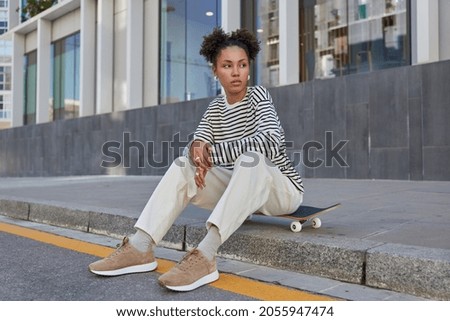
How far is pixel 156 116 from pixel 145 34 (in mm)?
3549

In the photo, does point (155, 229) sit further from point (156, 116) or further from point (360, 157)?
point (156, 116)

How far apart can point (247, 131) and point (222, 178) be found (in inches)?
14.4

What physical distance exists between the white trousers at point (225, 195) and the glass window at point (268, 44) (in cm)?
818

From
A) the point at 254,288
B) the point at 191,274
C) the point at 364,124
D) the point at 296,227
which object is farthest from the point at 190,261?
the point at 364,124

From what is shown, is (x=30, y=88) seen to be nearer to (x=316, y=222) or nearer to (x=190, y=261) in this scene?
(x=316, y=222)

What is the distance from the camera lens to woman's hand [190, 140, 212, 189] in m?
2.76

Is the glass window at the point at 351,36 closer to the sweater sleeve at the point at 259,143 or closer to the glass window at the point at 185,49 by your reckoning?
the glass window at the point at 185,49

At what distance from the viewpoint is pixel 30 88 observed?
2222 cm

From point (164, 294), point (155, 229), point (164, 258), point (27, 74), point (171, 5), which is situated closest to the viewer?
point (164, 294)

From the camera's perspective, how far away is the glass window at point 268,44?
36.1 ft

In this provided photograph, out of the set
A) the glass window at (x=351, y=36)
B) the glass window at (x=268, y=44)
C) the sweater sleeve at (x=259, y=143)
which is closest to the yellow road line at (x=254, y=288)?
the sweater sleeve at (x=259, y=143)

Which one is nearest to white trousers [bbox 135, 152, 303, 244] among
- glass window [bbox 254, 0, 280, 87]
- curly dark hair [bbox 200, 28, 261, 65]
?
curly dark hair [bbox 200, 28, 261, 65]
